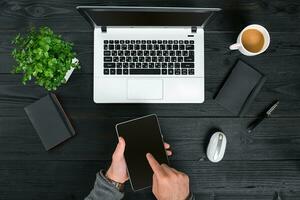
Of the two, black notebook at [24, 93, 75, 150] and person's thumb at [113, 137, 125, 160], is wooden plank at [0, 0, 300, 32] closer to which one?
black notebook at [24, 93, 75, 150]

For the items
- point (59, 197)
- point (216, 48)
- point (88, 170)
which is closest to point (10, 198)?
point (59, 197)

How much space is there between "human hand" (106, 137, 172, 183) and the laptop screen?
37 centimetres

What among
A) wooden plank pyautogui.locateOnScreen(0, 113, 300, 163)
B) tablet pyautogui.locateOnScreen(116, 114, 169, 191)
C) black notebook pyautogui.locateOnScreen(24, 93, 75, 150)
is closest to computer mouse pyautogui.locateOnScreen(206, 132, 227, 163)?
wooden plank pyautogui.locateOnScreen(0, 113, 300, 163)

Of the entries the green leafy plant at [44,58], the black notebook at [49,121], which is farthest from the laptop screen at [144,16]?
the black notebook at [49,121]

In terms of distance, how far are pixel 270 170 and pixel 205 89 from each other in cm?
35

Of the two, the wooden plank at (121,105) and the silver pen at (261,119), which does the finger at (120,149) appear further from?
the silver pen at (261,119)

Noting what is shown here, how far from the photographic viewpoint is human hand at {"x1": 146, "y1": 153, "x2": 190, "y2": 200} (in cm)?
101

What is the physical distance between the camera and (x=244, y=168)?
45.5 inches

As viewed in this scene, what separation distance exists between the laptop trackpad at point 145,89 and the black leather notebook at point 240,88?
0.20 metres

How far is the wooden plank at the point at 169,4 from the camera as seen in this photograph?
45.9 inches

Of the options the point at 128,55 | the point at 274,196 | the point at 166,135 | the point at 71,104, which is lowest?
the point at 274,196

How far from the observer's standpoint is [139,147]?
110 centimetres

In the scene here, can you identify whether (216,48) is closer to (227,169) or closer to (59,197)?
(227,169)

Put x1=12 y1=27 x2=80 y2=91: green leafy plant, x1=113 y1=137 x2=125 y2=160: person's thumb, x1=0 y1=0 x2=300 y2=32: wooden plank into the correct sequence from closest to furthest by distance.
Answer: x1=12 y1=27 x2=80 y2=91: green leafy plant → x1=113 y1=137 x2=125 y2=160: person's thumb → x1=0 y1=0 x2=300 y2=32: wooden plank
